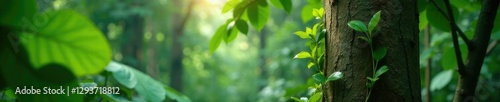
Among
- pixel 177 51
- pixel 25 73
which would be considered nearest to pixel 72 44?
pixel 25 73

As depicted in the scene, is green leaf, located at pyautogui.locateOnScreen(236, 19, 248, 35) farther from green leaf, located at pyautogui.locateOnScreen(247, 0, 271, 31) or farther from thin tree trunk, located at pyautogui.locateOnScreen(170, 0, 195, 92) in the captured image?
thin tree trunk, located at pyautogui.locateOnScreen(170, 0, 195, 92)

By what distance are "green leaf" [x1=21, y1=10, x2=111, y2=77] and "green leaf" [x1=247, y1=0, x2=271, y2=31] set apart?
0.78 metres

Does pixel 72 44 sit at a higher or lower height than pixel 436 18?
lower

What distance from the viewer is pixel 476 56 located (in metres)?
1.03

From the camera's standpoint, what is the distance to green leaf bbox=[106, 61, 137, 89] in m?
1.15

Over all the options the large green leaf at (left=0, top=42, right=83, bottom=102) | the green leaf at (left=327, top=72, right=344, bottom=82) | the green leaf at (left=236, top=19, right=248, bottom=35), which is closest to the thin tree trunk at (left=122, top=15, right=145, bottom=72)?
the green leaf at (left=236, top=19, right=248, bottom=35)

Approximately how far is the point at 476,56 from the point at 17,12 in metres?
0.94

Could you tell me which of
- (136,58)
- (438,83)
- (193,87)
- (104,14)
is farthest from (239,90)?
(438,83)

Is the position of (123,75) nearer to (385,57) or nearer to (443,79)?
(385,57)

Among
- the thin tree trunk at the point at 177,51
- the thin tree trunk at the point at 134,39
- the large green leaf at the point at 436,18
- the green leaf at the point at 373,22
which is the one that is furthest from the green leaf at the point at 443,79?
the thin tree trunk at the point at 134,39

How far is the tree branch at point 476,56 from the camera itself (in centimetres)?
102

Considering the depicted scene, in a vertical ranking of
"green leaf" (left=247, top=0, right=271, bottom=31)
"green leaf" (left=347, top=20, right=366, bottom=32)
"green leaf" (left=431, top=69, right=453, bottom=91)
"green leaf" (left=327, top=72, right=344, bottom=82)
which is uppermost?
"green leaf" (left=431, top=69, right=453, bottom=91)

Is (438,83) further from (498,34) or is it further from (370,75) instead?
(370,75)

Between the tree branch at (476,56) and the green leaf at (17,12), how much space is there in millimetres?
906
